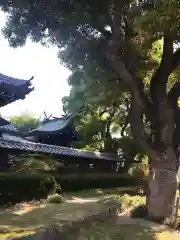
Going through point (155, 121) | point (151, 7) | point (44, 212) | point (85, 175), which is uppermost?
point (151, 7)

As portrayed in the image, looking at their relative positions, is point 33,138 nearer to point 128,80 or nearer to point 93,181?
point 93,181

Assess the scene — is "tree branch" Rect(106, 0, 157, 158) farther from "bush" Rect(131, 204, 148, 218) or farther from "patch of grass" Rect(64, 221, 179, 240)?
"patch of grass" Rect(64, 221, 179, 240)

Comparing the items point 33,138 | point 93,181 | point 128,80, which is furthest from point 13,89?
point 33,138

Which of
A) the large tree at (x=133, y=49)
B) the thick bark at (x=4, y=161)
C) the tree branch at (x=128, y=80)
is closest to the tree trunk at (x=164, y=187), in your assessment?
the large tree at (x=133, y=49)

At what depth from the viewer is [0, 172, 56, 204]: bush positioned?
15.6 meters

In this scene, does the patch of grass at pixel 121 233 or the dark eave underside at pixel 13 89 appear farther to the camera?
A: the dark eave underside at pixel 13 89

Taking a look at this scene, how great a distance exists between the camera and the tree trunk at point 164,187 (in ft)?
39.3

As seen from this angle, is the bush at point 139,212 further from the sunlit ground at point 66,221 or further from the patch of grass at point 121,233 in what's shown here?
the patch of grass at point 121,233

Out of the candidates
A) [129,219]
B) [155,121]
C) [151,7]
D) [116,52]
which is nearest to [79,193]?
[129,219]

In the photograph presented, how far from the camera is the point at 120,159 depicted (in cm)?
3123

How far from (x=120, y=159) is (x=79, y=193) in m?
9.57

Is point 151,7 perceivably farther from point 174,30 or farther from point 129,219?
point 129,219

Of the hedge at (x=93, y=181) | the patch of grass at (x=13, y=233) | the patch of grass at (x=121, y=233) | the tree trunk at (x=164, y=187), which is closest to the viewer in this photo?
the patch of grass at (x=13, y=233)

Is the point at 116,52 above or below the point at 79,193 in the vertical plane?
above
